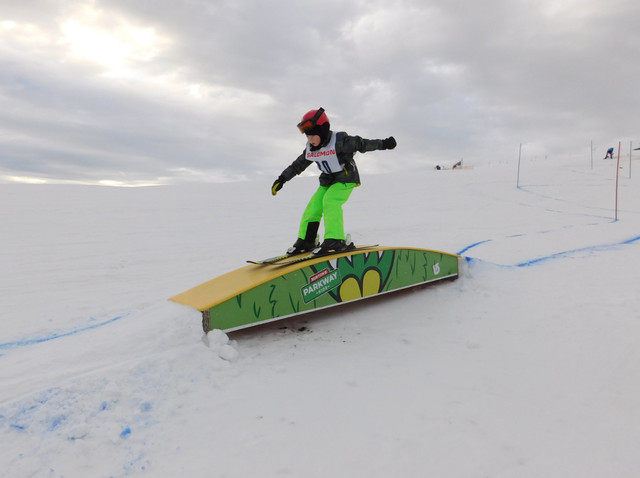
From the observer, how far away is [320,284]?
3.66 metres

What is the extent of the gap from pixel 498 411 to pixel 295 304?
1.77m

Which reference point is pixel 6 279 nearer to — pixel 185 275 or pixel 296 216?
pixel 185 275

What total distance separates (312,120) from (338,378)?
101 inches

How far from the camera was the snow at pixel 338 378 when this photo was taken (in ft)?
6.37

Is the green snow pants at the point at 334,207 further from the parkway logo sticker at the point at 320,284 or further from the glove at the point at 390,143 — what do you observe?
the glove at the point at 390,143

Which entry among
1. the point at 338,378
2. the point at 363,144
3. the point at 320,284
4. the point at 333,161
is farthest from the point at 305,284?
the point at 363,144

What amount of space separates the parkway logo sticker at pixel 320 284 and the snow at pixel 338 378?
0.28 meters

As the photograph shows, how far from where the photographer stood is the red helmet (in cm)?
401

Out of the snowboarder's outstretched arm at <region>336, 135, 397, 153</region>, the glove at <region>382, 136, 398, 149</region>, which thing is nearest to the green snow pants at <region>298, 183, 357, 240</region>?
the snowboarder's outstretched arm at <region>336, 135, 397, 153</region>

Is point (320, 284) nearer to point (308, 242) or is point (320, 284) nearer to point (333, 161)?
point (308, 242)

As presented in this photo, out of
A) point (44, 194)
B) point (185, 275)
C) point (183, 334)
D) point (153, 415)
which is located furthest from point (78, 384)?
point (44, 194)

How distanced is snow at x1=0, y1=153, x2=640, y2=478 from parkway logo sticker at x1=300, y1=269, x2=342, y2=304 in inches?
11.0

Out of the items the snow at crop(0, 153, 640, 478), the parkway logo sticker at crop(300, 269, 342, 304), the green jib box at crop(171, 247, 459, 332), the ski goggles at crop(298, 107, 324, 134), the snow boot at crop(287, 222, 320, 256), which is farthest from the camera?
the snow boot at crop(287, 222, 320, 256)

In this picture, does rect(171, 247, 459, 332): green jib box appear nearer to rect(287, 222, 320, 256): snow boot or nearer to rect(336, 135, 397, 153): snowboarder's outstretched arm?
rect(287, 222, 320, 256): snow boot
